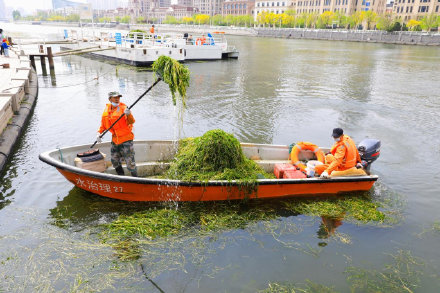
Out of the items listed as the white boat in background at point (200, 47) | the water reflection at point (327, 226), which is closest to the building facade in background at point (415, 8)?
the white boat in background at point (200, 47)

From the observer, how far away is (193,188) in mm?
7035

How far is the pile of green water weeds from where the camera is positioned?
712 centimetres

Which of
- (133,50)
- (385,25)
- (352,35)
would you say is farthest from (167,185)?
(385,25)

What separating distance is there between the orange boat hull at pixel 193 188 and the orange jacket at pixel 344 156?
1.06ft

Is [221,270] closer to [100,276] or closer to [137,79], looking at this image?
[100,276]

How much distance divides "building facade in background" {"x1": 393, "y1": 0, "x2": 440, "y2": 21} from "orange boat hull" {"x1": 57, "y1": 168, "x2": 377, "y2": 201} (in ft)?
336

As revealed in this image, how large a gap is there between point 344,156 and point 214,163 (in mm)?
3203

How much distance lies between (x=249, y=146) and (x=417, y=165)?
6.02 m

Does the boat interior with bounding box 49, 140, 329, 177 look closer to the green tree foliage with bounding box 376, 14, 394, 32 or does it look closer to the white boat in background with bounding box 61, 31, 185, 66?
the white boat in background with bounding box 61, 31, 185, 66

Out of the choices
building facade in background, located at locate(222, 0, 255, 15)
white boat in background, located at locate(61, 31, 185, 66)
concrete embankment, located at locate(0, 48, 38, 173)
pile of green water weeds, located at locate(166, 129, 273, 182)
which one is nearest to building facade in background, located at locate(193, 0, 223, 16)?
building facade in background, located at locate(222, 0, 255, 15)

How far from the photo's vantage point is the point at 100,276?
5.27 meters

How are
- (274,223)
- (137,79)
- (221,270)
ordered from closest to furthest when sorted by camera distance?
(221,270) → (274,223) → (137,79)

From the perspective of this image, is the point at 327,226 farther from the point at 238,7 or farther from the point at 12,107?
the point at 238,7

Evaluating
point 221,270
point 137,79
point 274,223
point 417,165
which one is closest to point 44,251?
point 221,270
